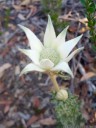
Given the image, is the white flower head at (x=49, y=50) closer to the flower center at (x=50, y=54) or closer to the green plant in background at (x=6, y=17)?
the flower center at (x=50, y=54)

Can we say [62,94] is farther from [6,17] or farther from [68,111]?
[6,17]

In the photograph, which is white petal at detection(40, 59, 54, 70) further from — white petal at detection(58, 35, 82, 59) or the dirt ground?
the dirt ground

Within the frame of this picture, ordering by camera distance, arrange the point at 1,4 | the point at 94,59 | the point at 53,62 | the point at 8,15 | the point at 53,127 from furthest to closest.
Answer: the point at 1,4, the point at 8,15, the point at 94,59, the point at 53,127, the point at 53,62

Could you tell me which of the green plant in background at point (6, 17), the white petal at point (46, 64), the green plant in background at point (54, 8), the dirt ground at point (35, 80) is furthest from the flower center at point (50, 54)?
the green plant in background at point (6, 17)

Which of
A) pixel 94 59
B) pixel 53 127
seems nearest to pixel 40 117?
pixel 53 127

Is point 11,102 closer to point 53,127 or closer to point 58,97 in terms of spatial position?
point 53,127

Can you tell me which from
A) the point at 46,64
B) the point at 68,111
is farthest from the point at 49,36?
the point at 68,111
